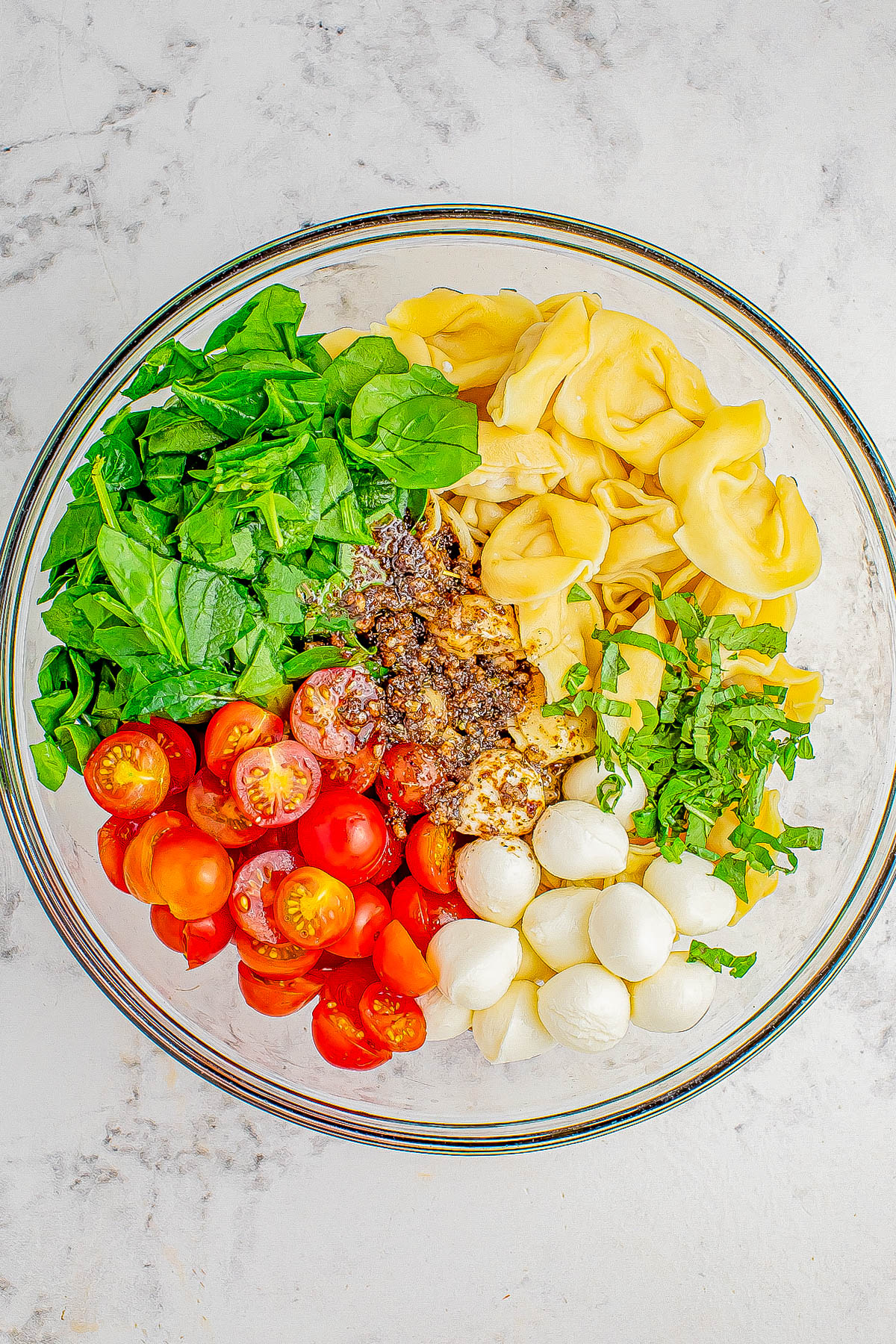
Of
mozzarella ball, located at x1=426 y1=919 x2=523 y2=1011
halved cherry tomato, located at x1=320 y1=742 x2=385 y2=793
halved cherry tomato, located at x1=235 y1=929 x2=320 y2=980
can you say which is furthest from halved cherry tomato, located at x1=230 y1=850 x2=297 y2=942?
mozzarella ball, located at x1=426 y1=919 x2=523 y2=1011

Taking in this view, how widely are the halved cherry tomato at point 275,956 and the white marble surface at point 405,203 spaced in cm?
47

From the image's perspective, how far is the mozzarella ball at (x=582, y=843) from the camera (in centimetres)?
133

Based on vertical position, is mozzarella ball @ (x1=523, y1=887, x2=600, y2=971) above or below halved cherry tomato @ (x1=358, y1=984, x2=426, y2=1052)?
above

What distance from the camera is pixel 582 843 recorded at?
4.36 ft

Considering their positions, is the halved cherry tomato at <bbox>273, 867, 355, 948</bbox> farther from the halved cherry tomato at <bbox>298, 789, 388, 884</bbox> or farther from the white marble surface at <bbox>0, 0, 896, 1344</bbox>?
the white marble surface at <bbox>0, 0, 896, 1344</bbox>

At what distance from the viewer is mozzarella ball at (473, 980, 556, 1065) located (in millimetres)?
1373

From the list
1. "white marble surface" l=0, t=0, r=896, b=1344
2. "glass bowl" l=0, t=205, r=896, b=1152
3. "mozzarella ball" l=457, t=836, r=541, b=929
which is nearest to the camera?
"mozzarella ball" l=457, t=836, r=541, b=929

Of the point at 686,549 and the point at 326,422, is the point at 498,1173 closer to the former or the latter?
the point at 686,549

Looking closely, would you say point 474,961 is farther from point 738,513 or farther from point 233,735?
point 738,513

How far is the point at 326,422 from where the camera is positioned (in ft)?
4.17

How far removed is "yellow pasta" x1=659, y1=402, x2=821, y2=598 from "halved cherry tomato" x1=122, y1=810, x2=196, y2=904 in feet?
2.80

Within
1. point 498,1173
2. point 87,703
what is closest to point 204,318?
point 87,703

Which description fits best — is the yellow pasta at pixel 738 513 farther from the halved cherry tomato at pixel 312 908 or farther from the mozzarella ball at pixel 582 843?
the halved cherry tomato at pixel 312 908

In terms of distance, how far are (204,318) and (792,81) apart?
1.12m
